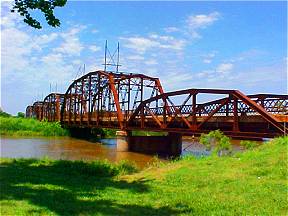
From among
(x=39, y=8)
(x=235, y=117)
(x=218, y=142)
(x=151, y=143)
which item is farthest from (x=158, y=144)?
(x=39, y=8)

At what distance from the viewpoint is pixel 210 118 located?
32.6 meters

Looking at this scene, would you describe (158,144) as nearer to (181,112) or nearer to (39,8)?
(181,112)

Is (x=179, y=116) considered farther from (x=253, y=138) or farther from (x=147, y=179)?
(x=147, y=179)

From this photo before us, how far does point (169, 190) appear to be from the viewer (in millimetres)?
12008

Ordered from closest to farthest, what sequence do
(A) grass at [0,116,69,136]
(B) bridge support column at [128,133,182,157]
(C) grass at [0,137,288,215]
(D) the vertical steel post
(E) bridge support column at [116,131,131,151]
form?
(C) grass at [0,137,288,215], (D) the vertical steel post, (B) bridge support column at [128,133,182,157], (E) bridge support column at [116,131,131,151], (A) grass at [0,116,69,136]

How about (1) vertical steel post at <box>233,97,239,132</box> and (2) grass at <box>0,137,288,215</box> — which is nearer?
(2) grass at <box>0,137,288,215</box>

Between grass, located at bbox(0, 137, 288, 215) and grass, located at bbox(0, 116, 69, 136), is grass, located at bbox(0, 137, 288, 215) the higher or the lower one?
the lower one

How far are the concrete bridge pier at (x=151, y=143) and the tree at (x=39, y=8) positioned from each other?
3226cm

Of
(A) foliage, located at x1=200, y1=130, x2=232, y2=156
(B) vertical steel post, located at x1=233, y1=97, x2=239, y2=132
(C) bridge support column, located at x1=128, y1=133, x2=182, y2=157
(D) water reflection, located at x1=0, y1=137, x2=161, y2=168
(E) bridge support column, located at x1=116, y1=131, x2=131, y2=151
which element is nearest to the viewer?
(A) foliage, located at x1=200, y1=130, x2=232, y2=156

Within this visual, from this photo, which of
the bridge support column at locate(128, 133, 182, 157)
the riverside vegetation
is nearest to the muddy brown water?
the bridge support column at locate(128, 133, 182, 157)

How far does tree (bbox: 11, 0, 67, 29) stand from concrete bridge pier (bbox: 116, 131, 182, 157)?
106 feet

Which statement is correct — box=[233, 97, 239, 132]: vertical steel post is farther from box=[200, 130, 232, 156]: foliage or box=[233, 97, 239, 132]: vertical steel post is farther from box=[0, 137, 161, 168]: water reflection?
box=[0, 137, 161, 168]: water reflection

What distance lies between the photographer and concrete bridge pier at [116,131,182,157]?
46031mm

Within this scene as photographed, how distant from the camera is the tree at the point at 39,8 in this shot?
14.5 metres
